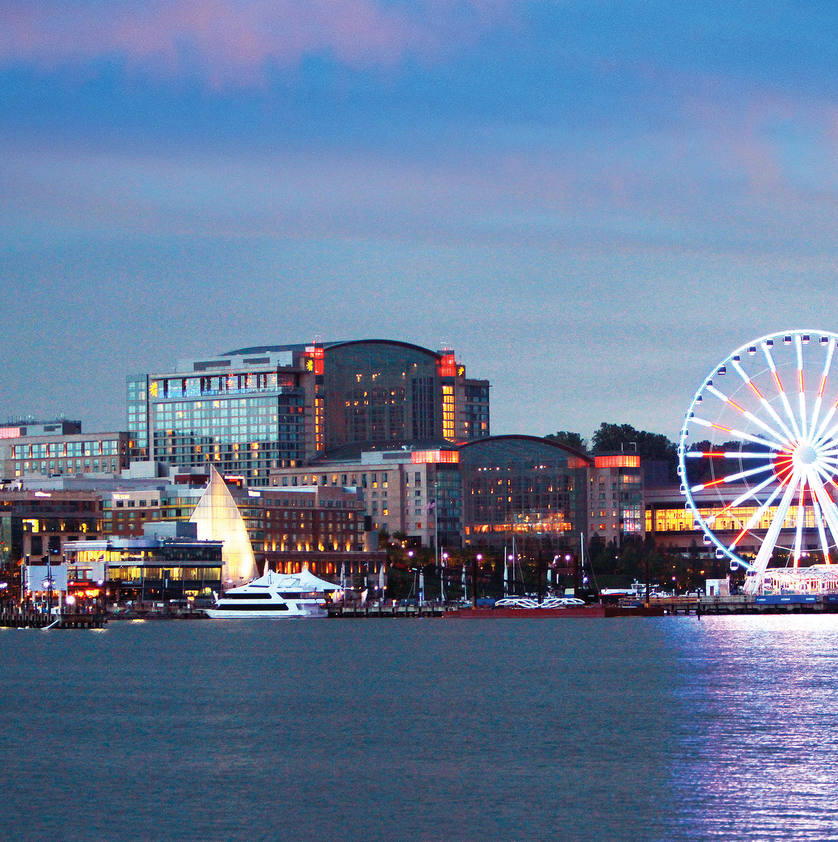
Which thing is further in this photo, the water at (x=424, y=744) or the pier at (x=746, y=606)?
the pier at (x=746, y=606)

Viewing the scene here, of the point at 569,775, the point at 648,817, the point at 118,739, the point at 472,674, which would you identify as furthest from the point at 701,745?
the point at 472,674

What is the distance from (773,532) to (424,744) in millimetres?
95050

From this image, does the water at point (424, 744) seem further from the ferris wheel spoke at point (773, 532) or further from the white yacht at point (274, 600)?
the white yacht at point (274, 600)

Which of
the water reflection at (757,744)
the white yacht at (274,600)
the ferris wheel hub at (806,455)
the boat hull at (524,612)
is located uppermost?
the ferris wheel hub at (806,455)

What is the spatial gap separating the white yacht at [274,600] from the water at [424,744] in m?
→ 61.1

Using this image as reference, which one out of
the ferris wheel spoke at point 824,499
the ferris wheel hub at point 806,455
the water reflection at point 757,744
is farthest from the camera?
the ferris wheel spoke at point 824,499

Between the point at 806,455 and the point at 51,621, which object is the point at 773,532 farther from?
the point at 51,621

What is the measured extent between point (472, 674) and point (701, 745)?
113 feet

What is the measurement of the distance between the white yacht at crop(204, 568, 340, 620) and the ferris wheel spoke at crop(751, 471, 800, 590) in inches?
1541

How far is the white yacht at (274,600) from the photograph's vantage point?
183 meters

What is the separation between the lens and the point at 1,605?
187 meters

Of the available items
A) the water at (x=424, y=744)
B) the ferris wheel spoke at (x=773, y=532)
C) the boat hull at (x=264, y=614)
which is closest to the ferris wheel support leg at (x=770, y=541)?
the ferris wheel spoke at (x=773, y=532)

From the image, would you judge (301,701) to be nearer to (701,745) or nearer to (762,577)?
(701,745)

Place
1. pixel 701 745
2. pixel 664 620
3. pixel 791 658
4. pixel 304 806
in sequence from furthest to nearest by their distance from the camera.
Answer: pixel 664 620, pixel 791 658, pixel 701 745, pixel 304 806
